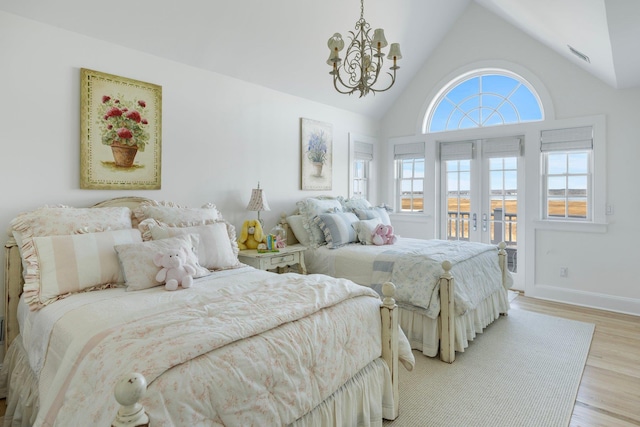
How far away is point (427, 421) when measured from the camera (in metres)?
2.04

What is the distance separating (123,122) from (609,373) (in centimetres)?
396

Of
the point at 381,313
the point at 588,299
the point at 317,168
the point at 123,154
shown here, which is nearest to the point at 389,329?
the point at 381,313

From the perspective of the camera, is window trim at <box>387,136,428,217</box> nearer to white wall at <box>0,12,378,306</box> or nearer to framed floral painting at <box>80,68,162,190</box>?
white wall at <box>0,12,378,306</box>

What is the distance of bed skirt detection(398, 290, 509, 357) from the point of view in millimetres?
2820

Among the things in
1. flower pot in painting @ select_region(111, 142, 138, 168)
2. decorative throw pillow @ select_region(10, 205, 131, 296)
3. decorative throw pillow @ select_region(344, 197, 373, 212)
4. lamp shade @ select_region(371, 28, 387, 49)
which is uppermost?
lamp shade @ select_region(371, 28, 387, 49)

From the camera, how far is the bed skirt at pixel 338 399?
5.26 ft

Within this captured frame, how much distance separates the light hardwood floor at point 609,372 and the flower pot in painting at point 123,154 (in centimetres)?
336

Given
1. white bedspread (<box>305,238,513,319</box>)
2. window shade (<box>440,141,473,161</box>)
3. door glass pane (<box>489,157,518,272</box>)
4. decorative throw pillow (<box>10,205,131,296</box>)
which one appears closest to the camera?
decorative throw pillow (<box>10,205,131,296</box>)

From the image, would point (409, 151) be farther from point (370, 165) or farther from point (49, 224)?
point (49, 224)

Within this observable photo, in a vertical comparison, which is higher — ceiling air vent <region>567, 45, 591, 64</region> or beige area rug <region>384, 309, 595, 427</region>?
ceiling air vent <region>567, 45, 591, 64</region>

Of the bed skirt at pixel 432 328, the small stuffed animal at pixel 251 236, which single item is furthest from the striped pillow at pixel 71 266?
the bed skirt at pixel 432 328

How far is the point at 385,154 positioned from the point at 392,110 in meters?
0.66

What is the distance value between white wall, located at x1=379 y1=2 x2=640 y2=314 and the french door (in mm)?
239

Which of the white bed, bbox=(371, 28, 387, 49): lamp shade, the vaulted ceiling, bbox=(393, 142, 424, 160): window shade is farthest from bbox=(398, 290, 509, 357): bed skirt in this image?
bbox=(393, 142, 424, 160): window shade
